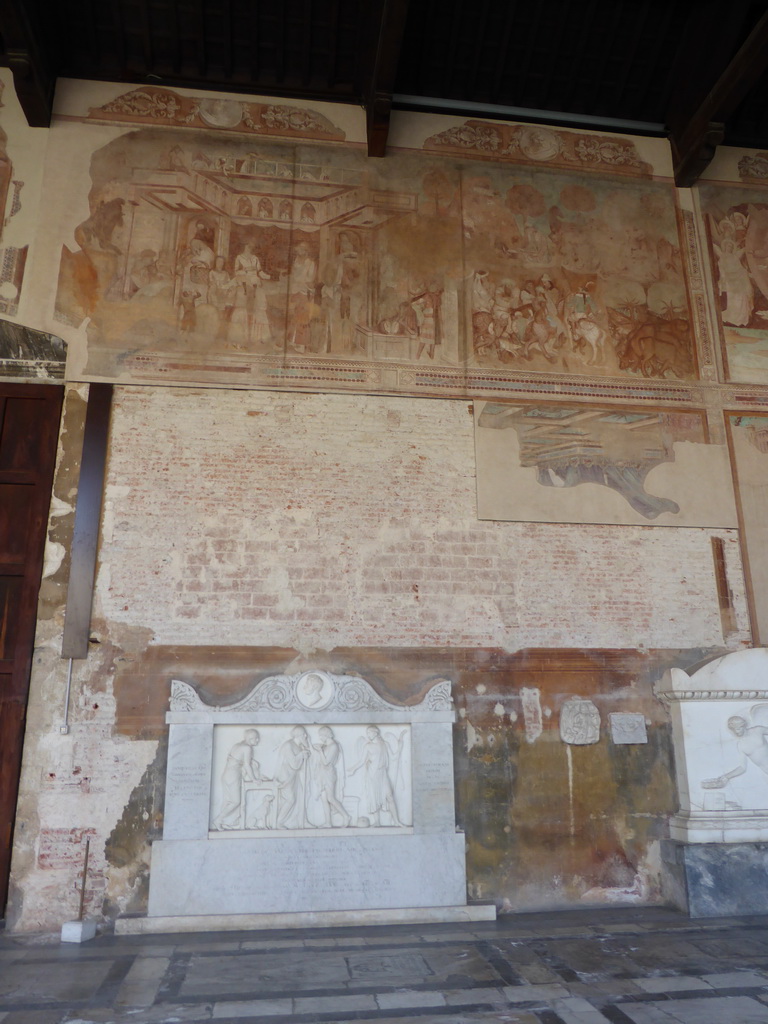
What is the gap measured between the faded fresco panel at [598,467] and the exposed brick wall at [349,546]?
0.50 ft

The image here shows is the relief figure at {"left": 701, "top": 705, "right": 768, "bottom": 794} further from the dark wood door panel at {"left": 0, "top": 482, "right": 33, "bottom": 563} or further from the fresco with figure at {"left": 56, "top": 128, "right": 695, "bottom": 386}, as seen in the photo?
the dark wood door panel at {"left": 0, "top": 482, "right": 33, "bottom": 563}

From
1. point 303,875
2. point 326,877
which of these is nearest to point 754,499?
point 326,877

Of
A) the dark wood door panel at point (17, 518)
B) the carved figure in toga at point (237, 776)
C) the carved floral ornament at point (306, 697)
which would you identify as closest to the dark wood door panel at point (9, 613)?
the dark wood door panel at point (17, 518)

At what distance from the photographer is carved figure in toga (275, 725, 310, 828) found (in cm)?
656

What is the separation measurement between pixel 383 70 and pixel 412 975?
25.6ft

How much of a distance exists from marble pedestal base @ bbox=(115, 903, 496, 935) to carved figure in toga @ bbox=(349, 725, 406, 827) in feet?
2.25

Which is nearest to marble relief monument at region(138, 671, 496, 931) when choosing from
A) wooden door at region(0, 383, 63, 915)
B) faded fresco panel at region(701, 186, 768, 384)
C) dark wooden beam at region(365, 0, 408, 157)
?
wooden door at region(0, 383, 63, 915)

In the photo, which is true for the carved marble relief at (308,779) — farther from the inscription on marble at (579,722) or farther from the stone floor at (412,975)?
the inscription on marble at (579,722)

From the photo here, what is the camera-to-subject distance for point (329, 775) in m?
6.68

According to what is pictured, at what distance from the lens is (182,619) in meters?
7.06

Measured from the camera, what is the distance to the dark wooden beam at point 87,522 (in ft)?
22.7

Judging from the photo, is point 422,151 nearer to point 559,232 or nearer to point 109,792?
point 559,232

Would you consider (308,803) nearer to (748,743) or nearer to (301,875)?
(301,875)

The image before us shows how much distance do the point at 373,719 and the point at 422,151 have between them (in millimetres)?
6123
